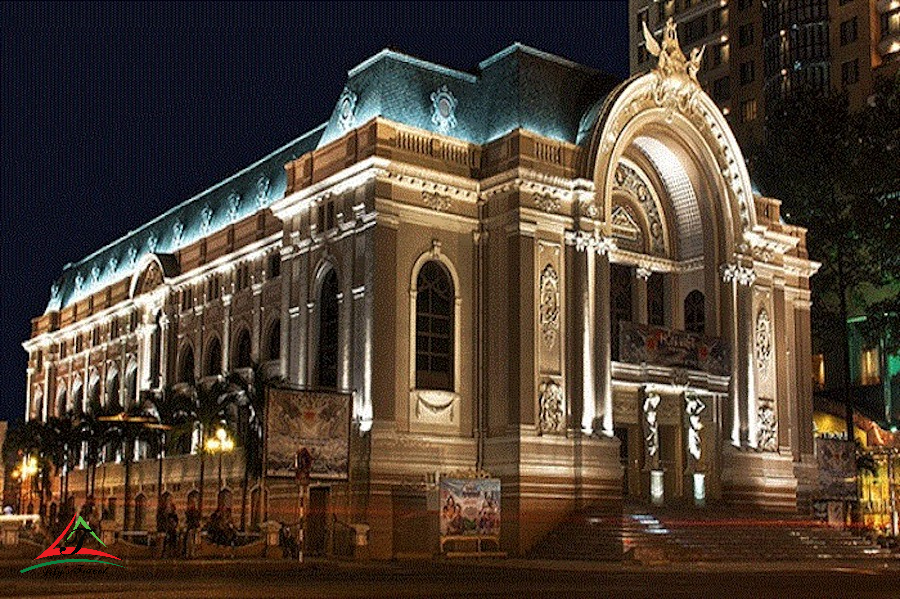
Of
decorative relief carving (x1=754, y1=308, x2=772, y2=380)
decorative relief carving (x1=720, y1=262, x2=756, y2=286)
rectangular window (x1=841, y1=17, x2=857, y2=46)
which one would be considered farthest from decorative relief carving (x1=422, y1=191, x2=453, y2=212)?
rectangular window (x1=841, y1=17, x2=857, y2=46)

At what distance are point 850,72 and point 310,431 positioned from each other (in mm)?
60768

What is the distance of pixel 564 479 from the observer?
4138 cm

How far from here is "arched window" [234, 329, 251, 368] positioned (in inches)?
2055

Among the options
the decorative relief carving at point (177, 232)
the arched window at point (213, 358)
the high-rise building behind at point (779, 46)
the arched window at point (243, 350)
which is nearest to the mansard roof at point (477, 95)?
the arched window at point (243, 350)

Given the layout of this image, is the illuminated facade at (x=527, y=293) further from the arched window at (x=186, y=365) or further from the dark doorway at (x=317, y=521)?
the arched window at (x=186, y=365)

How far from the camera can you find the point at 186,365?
191 feet

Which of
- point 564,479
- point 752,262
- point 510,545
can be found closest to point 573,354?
point 564,479

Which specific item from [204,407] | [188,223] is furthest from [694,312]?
[188,223]

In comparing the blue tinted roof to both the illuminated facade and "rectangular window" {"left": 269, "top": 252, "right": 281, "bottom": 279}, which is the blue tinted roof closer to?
the illuminated facade

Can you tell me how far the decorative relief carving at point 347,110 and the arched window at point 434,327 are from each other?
19.1ft

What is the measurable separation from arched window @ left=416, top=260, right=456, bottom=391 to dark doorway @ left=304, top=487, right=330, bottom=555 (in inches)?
193

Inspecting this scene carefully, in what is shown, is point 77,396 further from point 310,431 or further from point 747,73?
point 747,73

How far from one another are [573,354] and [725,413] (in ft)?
27.8

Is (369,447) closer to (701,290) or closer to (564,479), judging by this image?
(564,479)
